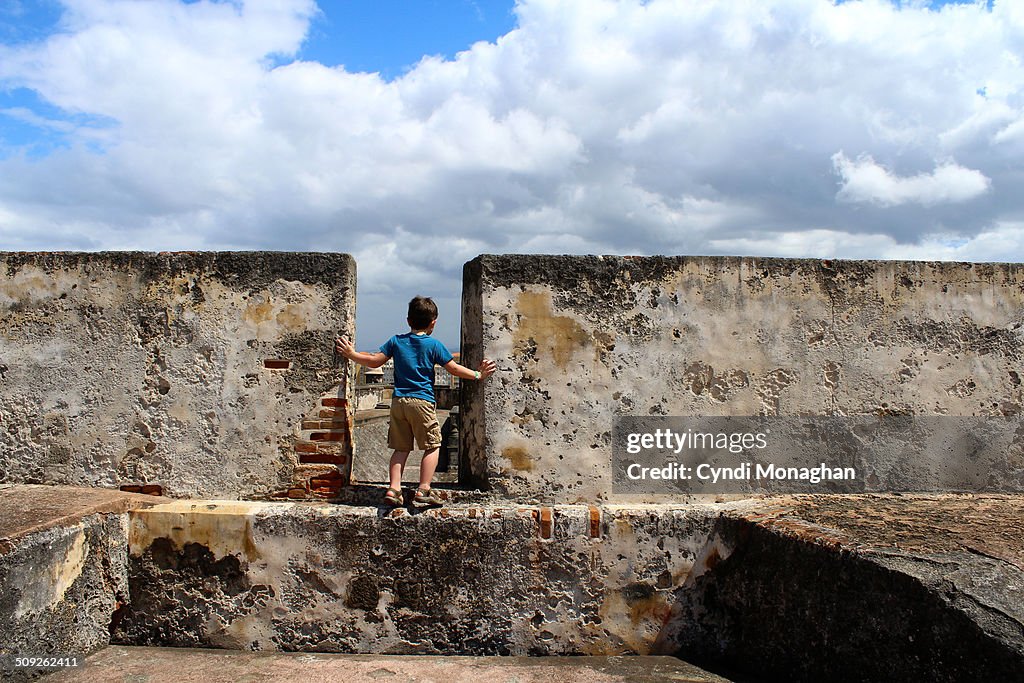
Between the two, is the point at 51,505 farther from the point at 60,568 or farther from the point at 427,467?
the point at 427,467

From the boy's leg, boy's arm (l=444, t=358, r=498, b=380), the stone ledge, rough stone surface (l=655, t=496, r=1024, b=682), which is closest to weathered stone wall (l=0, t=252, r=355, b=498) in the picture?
the stone ledge

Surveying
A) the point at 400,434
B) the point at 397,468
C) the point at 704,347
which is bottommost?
the point at 397,468

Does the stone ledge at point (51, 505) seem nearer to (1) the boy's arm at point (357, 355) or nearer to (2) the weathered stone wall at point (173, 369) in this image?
(2) the weathered stone wall at point (173, 369)

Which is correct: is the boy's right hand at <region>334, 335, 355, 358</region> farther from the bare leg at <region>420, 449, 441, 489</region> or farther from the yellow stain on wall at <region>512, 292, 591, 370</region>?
Result: the yellow stain on wall at <region>512, 292, 591, 370</region>

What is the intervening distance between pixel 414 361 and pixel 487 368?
383mm

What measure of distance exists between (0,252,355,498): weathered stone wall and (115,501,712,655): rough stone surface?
379 millimetres

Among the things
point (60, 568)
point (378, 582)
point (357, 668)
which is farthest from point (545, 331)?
point (60, 568)

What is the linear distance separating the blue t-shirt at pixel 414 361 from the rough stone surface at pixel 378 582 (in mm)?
539

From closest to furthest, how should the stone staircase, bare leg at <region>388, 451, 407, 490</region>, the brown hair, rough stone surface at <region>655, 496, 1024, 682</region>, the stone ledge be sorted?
rough stone surface at <region>655, 496, 1024, 682</region>
the stone ledge
bare leg at <region>388, 451, 407, 490</region>
the brown hair
the stone staircase

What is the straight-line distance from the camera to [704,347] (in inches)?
152

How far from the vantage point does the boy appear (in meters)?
3.44

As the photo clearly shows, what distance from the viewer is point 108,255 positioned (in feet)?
12.3

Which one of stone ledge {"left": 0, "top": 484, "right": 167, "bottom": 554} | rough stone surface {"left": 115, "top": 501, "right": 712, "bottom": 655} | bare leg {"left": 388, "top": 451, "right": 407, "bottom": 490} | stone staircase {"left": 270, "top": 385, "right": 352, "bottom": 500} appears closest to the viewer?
stone ledge {"left": 0, "top": 484, "right": 167, "bottom": 554}

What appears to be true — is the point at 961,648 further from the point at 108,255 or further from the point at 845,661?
the point at 108,255
